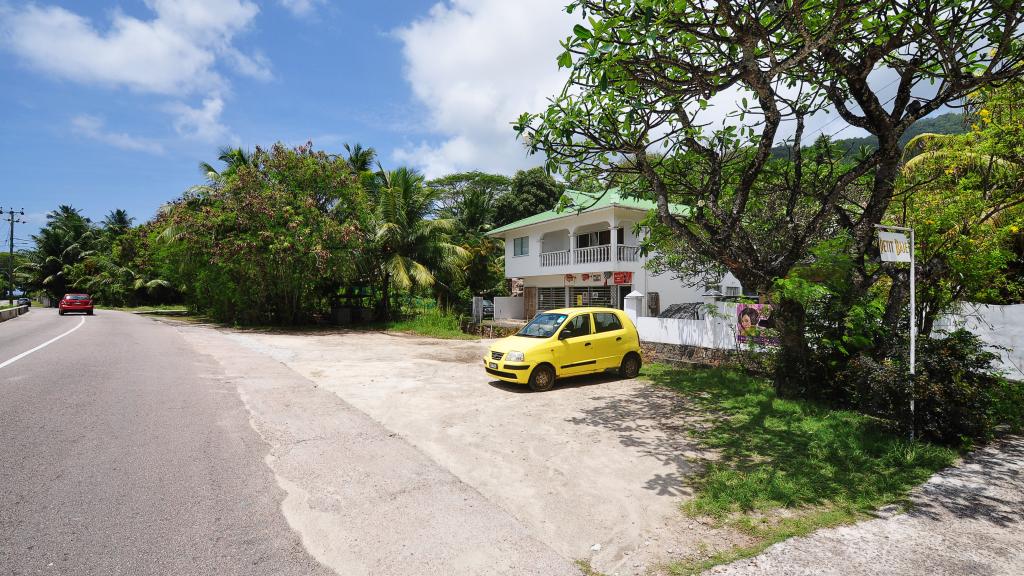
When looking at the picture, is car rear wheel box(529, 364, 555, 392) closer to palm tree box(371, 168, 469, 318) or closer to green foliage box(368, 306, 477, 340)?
green foliage box(368, 306, 477, 340)

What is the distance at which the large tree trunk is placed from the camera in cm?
750

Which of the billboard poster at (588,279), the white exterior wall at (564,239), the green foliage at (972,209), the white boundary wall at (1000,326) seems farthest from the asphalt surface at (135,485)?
the billboard poster at (588,279)

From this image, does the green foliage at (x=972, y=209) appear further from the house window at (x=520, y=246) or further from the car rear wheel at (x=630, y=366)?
the house window at (x=520, y=246)

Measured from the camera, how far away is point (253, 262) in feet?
66.6

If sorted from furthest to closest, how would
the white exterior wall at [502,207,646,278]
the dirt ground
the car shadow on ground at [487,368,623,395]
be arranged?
the white exterior wall at [502,207,646,278]
the car shadow on ground at [487,368,623,395]
the dirt ground

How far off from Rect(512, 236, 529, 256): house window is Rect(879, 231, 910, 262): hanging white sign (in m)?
20.9

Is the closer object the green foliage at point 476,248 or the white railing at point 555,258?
the white railing at point 555,258

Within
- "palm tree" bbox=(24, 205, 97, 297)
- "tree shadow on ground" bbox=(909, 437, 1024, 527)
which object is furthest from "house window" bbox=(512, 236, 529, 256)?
"palm tree" bbox=(24, 205, 97, 297)

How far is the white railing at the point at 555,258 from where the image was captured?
76.0ft

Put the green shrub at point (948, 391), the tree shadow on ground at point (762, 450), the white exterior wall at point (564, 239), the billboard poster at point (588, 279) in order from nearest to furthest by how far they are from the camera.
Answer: the tree shadow on ground at point (762, 450) < the green shrub at point (948, 391) < the white exterior wall at point (564, 239) < the billboard poster at point (588, 279)

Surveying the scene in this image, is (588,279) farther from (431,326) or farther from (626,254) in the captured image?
(431,326)

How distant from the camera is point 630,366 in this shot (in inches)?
402

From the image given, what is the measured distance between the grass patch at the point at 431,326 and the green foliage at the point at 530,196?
1380cm

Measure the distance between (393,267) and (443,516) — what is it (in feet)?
65.2
